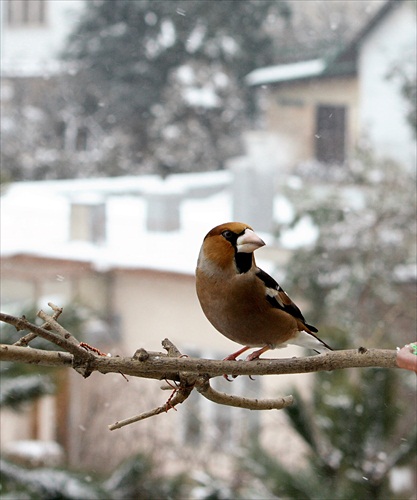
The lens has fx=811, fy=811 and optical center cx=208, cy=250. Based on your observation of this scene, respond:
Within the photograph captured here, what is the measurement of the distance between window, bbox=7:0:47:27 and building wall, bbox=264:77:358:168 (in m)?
0.92

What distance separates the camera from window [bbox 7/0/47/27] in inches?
119

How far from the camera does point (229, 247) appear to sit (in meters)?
0.49

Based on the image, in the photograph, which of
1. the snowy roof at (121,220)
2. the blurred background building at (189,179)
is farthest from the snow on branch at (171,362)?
the snowy roof at (121,220)

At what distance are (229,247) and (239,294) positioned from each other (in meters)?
0.04

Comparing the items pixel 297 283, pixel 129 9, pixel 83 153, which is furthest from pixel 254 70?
pixel 297 283

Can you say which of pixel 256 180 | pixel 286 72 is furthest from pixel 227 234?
pixel 286 72

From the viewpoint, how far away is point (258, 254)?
2.66 meters

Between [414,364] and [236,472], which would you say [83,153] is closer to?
[236,472]

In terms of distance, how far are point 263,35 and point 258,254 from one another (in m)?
0.80

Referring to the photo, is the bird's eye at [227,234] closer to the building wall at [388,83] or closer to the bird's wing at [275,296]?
the bird's wing at [275,296]

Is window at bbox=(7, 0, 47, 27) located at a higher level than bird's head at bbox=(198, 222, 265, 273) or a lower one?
higher

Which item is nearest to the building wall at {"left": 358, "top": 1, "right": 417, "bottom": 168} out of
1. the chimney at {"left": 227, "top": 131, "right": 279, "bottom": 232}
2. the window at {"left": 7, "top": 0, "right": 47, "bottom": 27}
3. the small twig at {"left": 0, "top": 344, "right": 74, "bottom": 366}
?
the chimney at {"left": 227, "top": 131, "right": 279, "bottom": 232}

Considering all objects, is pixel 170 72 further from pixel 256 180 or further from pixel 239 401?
pixel 239 401

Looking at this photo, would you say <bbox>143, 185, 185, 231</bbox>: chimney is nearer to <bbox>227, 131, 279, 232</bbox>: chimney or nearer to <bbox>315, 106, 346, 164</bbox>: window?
<bbox>227, 131, 279, 232</bbox>: chimney
